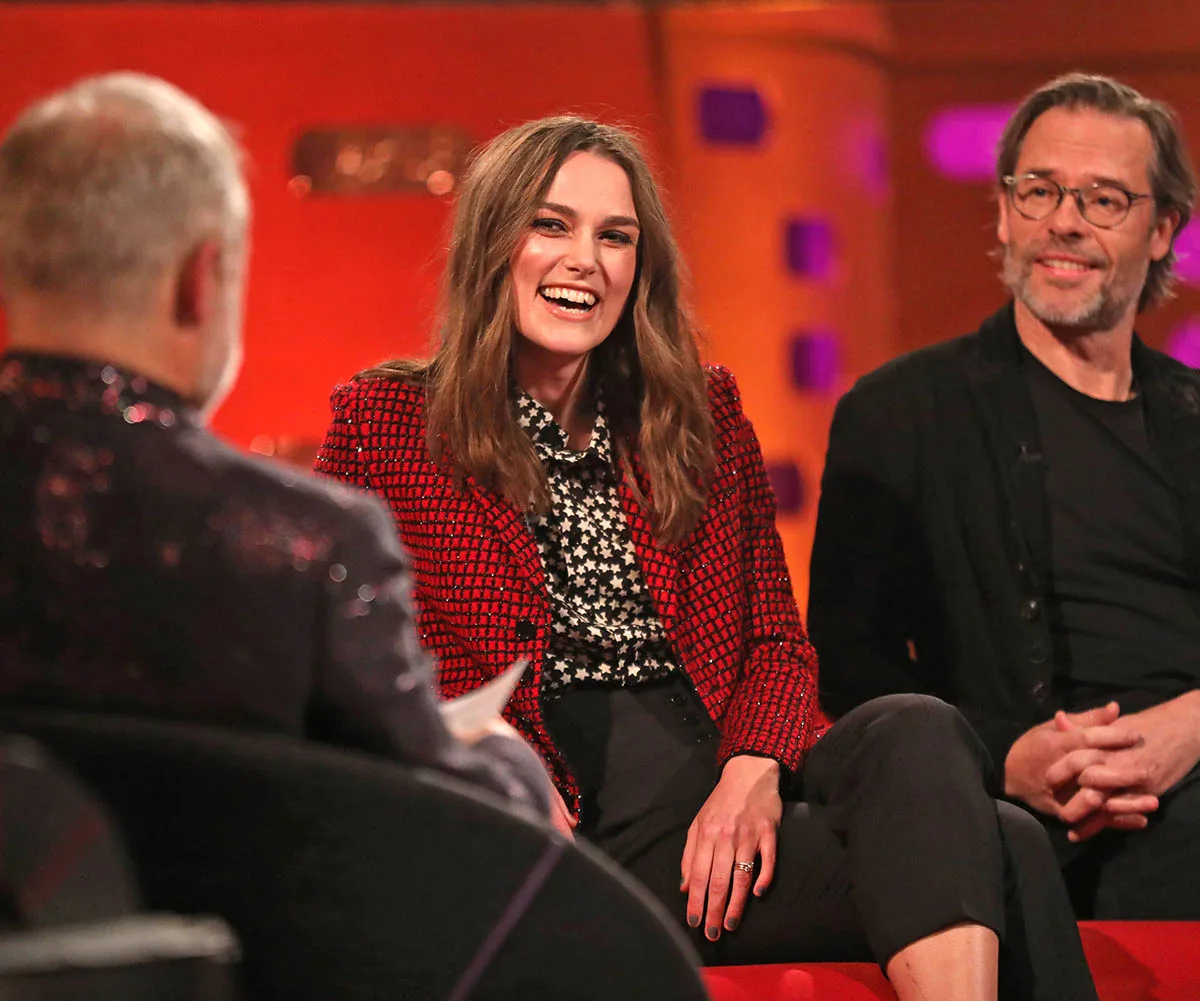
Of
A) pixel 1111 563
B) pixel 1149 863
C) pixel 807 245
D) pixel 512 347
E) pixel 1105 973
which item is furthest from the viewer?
pixel 807 245

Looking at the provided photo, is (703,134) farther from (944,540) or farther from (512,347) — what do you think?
(512,347)

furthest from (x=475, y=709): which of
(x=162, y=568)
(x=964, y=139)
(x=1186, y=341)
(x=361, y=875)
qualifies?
(x=1186, y=341)

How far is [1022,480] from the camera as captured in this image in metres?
2.46

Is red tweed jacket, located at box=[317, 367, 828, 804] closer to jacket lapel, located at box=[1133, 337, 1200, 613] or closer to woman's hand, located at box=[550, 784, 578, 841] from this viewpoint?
woman's hand, located at box=[550, 784, 578, 841]

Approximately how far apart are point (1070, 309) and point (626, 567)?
3.13 feet

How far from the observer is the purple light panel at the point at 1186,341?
4.29m

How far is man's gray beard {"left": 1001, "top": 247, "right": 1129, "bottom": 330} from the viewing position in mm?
2523

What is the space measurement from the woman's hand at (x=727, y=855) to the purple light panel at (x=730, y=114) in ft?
8.36

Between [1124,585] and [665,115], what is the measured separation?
203cm

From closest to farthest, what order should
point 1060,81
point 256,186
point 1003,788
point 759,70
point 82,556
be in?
point 82,556 → point 1003,788 → point 1060,81 → point 256,186 → point 759,70

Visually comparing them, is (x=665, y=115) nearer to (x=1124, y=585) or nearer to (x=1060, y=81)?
(x=1060, y=81)

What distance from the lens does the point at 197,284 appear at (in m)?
1.12

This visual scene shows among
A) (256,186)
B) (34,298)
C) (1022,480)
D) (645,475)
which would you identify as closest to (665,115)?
(256,186)

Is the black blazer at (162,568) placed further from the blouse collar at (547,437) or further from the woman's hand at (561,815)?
the blouse collar at (547,437)
